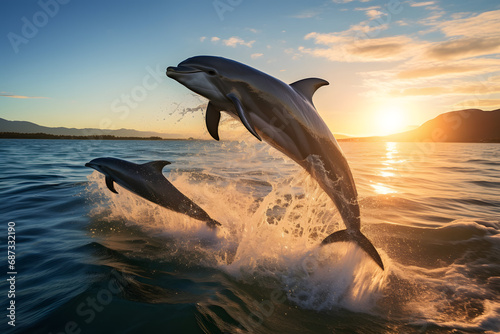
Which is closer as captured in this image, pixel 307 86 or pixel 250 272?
pixel 307 86

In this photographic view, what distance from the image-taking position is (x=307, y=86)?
4.26 m

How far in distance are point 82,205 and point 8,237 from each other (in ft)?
9.05

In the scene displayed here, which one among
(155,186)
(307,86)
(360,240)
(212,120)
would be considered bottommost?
(360,240)

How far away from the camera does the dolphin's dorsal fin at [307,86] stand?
4.19 metres

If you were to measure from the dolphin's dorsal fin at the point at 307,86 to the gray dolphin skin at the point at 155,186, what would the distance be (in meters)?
3.44

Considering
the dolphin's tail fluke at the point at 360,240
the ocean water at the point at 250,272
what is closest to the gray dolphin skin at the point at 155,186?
the ocean water at the point at 250,272

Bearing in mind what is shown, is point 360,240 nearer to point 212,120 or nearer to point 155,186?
point 212,120

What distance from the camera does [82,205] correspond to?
Answer: 8.77 metres

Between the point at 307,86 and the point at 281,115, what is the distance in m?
0.84

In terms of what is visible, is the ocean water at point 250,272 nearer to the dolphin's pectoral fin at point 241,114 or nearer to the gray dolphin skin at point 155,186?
the gray dolphin skin at point 155,186

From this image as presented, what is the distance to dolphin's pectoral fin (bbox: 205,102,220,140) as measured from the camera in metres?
4.01

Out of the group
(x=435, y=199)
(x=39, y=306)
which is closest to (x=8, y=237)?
(x=39, y=306)

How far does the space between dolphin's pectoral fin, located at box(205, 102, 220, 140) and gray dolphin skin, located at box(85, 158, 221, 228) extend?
2.62m

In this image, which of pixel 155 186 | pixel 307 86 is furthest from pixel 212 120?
pixel 155 186
